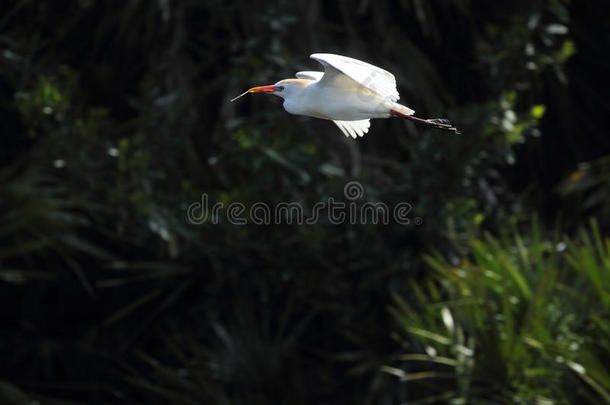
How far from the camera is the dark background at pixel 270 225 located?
18.7 feet

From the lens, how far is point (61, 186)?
6359mm

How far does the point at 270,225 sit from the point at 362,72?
3403 millimetres

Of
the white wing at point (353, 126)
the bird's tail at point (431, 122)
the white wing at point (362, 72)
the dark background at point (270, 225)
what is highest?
the white wing at point (362, 72)

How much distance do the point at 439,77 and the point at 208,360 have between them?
8.24 ft

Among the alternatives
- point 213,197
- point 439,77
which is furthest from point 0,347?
point 439,77

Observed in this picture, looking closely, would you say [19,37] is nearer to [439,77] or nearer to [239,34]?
[239,34]
